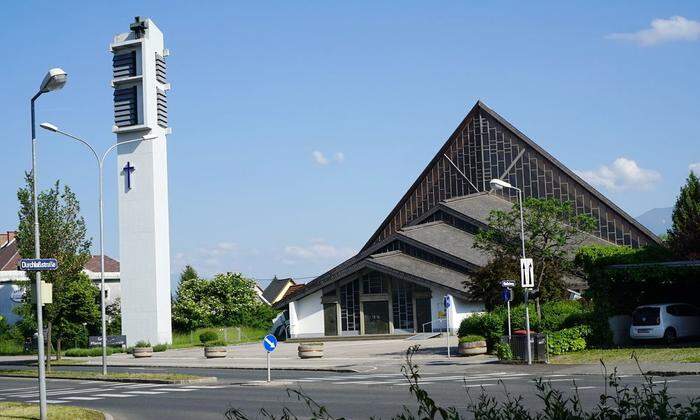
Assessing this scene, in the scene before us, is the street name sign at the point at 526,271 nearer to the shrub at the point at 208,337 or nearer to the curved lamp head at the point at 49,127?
the curved lamp head at the point at 49,127

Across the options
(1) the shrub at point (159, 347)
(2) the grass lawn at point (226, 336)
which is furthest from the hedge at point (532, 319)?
(2) the grass lawn at point (226, 336)

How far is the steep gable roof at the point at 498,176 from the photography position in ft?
205

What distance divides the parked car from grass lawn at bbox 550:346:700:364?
4.21 feet

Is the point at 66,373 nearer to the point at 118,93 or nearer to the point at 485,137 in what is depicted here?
the point at 118,93

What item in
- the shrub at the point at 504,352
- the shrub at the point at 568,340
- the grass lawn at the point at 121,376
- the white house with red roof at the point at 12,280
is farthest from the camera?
the white house with red roof at the point at 12,280

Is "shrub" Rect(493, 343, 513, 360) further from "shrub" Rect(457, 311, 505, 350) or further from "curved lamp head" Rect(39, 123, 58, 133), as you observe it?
"curved lamp head" Rect(39, 123, 58, 133)

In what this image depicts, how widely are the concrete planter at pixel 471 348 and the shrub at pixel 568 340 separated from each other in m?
3.98

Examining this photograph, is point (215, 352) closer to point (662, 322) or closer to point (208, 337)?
point (208, 337)

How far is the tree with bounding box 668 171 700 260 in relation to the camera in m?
49.2

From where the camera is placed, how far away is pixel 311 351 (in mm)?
43000

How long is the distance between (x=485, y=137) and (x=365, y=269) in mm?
17411

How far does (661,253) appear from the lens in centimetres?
3722

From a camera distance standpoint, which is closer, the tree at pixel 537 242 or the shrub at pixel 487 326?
the shrub at pixel 487 326

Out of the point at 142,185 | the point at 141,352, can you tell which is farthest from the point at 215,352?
the point at 142,185
